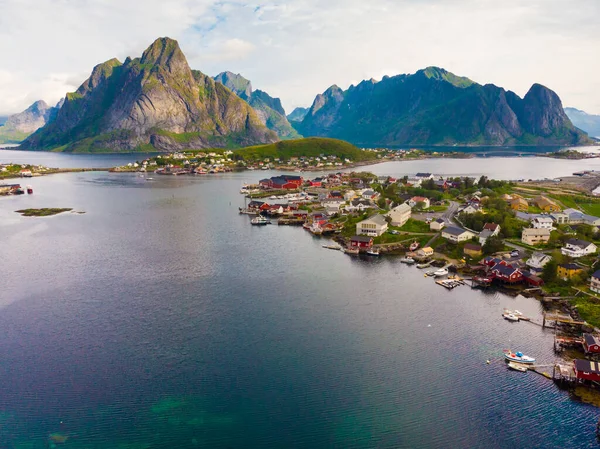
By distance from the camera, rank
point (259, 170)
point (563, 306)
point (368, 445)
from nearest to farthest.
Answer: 1. point (368, 445)
2. point (563, 306)
3. point (259, 170)

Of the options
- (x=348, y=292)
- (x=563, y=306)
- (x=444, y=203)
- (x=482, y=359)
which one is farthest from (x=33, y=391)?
(x=444, y=203)

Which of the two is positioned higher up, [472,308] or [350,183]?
[350,183]

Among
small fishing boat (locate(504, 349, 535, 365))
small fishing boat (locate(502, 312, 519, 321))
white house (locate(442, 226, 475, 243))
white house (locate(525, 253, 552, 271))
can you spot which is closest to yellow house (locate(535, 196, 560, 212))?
white house (locate(442, 226, 475, 243))

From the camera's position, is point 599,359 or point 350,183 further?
point 350,183

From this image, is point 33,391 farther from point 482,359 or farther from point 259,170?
point 259,170

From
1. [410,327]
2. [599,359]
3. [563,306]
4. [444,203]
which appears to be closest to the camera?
[599,359]

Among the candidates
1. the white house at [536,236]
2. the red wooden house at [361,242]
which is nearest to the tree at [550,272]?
the white house at [536,236]

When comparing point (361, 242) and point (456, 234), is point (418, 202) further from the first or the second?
point (361, 242)
